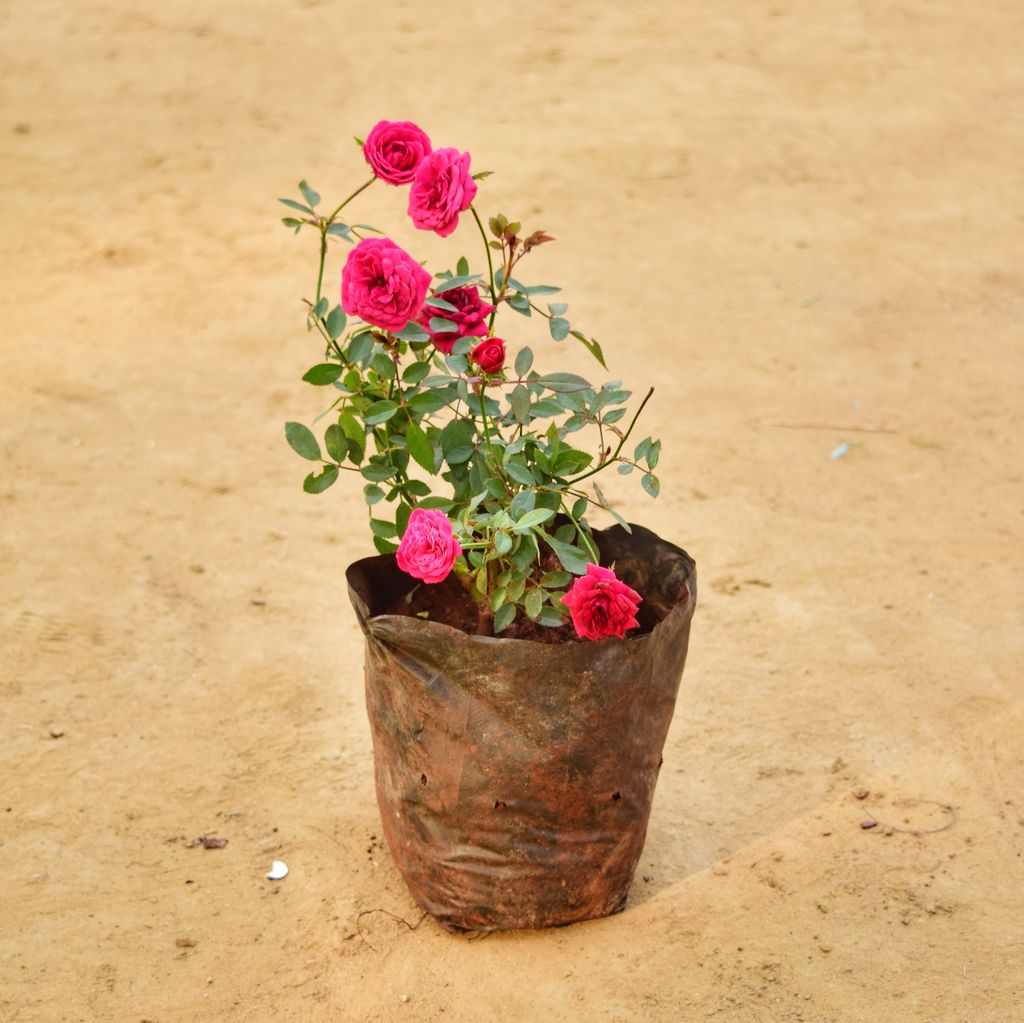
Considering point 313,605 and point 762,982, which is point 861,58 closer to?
point 313,605

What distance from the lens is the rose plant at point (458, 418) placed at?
2230 mm

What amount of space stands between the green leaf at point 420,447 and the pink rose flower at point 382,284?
0.20 meters

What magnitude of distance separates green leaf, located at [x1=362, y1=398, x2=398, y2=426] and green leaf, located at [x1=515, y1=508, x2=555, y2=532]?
1.02 ft

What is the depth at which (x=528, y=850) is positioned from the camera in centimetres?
251

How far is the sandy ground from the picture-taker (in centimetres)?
263

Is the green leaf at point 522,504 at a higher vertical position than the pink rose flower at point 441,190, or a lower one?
lower

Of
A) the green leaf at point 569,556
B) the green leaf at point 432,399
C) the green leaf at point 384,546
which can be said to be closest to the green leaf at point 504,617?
the green leaf at point 569,556

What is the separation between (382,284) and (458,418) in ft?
1.00

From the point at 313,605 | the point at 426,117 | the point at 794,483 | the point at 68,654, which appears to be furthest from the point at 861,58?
the point at 68,654

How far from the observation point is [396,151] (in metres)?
2.28

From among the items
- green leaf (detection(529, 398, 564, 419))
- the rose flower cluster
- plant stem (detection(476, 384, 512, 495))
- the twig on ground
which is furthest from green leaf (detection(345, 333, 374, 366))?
the twig on ground

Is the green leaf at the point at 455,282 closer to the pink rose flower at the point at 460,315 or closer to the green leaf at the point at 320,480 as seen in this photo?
the pink rose flower at the point at 460,315

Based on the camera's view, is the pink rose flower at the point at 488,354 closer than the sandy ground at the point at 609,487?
Yes

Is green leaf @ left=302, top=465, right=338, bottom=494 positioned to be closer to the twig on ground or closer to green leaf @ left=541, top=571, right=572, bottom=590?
green leaf @ left=541, top=571, right=572, bottom=590
